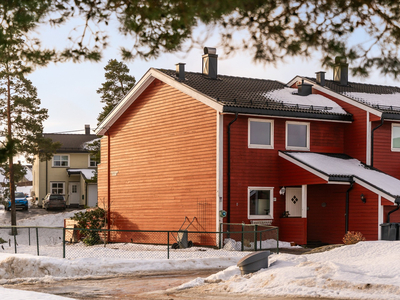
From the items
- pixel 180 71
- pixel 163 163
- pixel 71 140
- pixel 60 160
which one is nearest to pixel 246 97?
pixel 180 71

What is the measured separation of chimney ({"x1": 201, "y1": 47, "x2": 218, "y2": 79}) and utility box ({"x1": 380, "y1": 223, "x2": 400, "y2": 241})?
1096 centimetres

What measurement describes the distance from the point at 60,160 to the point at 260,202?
35.7 m

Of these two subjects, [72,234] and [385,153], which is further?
[72,234]

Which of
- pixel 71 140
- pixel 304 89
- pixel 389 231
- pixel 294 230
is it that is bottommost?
pixel 294 230

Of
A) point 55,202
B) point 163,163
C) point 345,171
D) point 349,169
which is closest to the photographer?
point 345,171

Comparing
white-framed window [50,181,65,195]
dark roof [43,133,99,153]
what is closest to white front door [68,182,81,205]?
white-framed window [50,181,65,195]

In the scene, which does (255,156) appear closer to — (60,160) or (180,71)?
(180,71)

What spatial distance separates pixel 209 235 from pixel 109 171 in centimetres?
863

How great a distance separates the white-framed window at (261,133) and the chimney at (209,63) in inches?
191

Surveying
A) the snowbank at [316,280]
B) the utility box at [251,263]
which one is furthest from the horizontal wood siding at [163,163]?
the utility box at [251,263]

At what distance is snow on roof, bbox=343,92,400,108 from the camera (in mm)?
28219

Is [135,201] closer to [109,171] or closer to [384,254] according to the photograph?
[109,171]

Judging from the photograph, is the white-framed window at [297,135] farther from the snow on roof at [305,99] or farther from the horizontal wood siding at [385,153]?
the horizontal wood siding at [385,153]

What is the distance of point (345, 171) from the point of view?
24.7 metres
